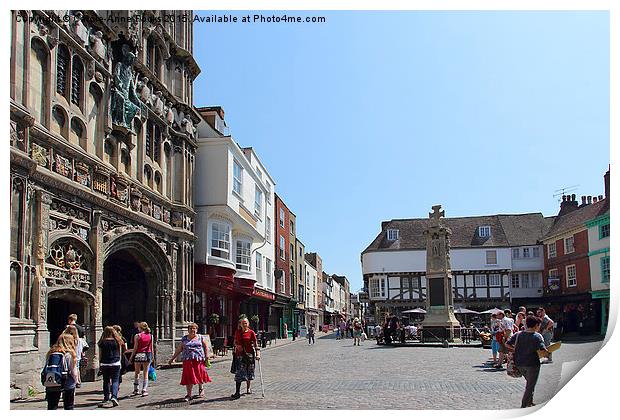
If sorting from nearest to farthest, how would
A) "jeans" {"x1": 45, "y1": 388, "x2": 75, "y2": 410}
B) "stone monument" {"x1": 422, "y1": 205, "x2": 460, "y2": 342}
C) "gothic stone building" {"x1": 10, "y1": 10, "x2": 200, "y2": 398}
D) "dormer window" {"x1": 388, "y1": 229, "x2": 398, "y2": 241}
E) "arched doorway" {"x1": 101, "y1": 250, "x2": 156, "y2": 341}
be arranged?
"jeans" {"x1": 45, "y1": 388, "x2": 75, "y2": 410} → "gothic stone building" {"x1": 10, "y1": 10, "x2": 200, "y2": 398} → "arched doorway" {"x1": 101, "y1": 250, "x2": 156, "y2": 341} → "stone monument" {"x1": 422, "y1": 205, "x2": 460, "y2": 342} → "dormer window" {"x1": 388, "y1": 229, "x2": 398, "y2": 241}

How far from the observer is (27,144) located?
12461 millimetres

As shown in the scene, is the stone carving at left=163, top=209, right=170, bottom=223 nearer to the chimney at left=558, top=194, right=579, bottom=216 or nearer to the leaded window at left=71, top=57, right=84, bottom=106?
the leaded window at left=71, top=57, right=84, bottom=106

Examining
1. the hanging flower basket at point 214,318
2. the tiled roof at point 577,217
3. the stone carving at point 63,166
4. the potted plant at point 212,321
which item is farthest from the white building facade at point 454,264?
the stone carving at point 63,166

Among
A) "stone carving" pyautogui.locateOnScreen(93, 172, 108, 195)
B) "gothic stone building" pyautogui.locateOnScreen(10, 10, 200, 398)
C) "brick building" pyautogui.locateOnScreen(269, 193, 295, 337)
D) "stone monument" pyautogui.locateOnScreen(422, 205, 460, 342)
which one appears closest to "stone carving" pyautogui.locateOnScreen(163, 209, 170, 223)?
"gothic stone building" pyautogui.locateOnScreen(10, 10, 200, 398)

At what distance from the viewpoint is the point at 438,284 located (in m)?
31.0

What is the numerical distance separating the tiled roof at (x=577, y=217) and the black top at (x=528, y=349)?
15.3ft

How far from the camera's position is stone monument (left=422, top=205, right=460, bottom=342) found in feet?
99.2

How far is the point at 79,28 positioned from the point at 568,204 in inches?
473

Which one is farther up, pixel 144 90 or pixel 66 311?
pixel 144 90

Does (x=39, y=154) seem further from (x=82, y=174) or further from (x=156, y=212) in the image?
(x=156, y=212)

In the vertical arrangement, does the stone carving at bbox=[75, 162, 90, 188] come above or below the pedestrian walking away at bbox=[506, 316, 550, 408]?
above

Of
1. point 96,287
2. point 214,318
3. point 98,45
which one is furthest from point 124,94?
point 214,318

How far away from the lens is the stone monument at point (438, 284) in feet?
99.2

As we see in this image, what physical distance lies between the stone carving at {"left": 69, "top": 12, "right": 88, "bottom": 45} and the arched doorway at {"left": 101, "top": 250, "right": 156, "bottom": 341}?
7.05 meters
